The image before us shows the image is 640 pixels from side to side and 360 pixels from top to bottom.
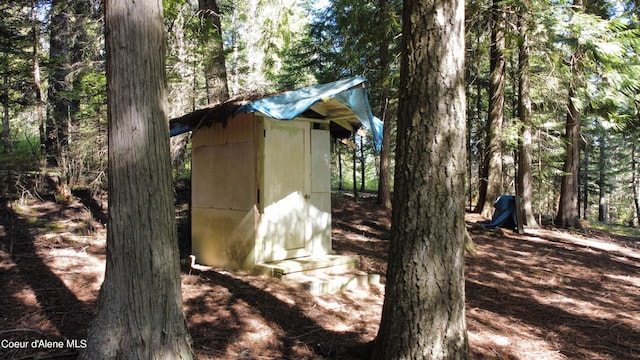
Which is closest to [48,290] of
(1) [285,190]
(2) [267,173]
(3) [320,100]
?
(2) [267,173]

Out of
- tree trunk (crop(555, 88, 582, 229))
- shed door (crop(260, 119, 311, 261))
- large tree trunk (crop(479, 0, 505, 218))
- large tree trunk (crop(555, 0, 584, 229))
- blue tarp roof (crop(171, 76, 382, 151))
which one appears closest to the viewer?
blue tarp roof (crop(171, 76, 382, 151))

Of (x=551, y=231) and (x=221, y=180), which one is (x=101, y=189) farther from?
(x=551, y=231)

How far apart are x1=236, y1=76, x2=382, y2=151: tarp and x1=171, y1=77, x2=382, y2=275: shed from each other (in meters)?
0.02

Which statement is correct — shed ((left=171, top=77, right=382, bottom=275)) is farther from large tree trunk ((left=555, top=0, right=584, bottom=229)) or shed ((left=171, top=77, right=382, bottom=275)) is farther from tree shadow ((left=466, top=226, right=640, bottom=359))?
large tree trunk ((left=555, top=0, right=584, bottom=229))

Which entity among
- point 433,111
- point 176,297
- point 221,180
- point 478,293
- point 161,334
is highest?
point 433,111

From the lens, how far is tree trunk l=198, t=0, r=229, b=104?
8891 mm

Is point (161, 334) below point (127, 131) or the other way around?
below

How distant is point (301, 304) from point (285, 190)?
2175 mm

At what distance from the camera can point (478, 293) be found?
19.6 ft

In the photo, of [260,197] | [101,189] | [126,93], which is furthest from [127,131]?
[101,189]

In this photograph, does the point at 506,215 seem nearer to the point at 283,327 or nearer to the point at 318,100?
the point at 318,100

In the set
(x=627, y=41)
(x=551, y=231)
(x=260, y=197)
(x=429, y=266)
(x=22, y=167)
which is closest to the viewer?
(x=429, y=266)

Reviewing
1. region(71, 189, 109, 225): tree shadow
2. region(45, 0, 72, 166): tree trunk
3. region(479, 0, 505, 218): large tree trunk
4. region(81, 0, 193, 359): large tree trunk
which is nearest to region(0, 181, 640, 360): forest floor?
region(71, 189, 109, 225): tree shadow

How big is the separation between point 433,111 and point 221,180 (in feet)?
16.0
